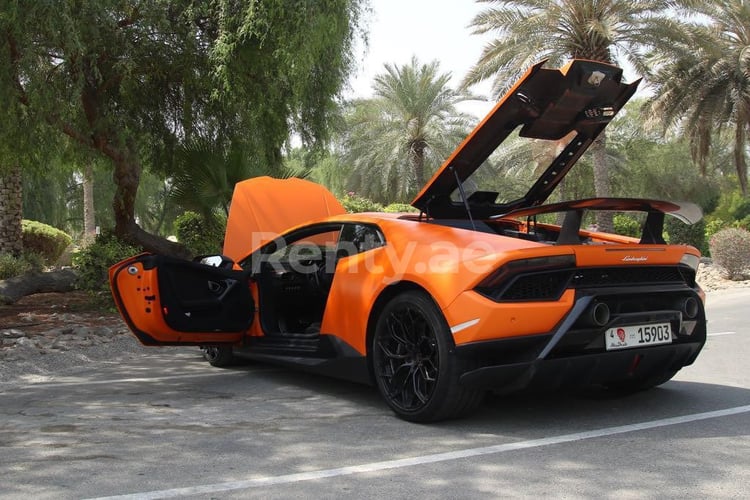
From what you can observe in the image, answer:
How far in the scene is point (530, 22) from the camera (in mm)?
18875

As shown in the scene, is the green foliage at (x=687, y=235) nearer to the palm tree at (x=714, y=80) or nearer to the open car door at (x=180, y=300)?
the palm tree at (x=714, y=80)

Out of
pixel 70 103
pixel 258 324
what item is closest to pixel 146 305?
pixel 258 324

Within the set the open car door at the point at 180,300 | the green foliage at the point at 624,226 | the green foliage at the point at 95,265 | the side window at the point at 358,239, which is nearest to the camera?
the side window at the point at 358,239

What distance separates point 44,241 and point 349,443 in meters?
20.9

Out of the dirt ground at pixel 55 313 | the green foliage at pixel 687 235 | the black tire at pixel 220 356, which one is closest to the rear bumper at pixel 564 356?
the black tire at pixel 220 356

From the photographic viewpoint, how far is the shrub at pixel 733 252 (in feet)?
60.5

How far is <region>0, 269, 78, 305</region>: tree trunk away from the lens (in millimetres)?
11484

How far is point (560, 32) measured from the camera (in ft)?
63.2

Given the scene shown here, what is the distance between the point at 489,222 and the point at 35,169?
9.44 m

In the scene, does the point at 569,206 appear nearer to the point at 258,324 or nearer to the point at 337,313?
the point at 337,313

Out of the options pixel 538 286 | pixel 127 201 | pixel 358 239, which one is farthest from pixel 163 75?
pixel 538 286

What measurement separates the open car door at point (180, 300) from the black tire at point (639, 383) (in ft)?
9.39

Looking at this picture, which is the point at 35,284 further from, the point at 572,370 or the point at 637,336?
the point at 637,336

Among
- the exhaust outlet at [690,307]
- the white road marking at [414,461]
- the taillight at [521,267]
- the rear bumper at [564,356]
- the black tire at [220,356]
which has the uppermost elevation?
the taillight at [521,267]
